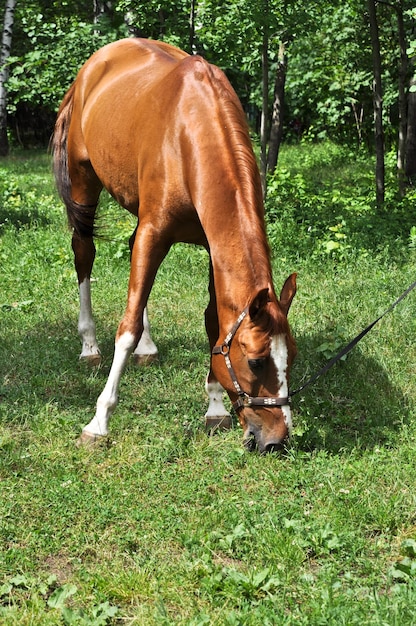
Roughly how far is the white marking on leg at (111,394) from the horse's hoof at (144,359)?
3.22ft

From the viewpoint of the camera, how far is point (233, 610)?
2.85 meters

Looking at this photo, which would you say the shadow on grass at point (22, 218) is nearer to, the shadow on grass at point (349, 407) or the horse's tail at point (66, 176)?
the horse's tail at point (66, 176)

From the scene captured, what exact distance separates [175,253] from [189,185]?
3.68 metres

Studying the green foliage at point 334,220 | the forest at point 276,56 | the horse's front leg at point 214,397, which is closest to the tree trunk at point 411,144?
the forest at point 276,56

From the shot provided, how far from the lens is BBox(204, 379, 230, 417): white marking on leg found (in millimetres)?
4594

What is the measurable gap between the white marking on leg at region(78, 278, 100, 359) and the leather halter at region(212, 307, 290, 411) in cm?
195

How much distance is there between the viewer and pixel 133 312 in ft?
14.4

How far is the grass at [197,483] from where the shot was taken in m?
3.00

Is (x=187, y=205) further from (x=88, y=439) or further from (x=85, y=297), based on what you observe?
(x=85, y=297)

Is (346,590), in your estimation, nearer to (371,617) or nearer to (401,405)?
(371,617)

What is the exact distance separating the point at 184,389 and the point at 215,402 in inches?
20.5

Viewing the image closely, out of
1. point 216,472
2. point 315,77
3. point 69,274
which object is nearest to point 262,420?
point 216,472

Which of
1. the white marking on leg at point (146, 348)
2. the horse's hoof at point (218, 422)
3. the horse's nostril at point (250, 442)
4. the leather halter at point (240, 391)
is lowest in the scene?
the horse's hoof at point (218, 422)

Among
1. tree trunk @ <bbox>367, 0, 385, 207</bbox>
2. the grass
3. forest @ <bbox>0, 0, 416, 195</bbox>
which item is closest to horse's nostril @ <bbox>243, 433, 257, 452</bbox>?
the grass
